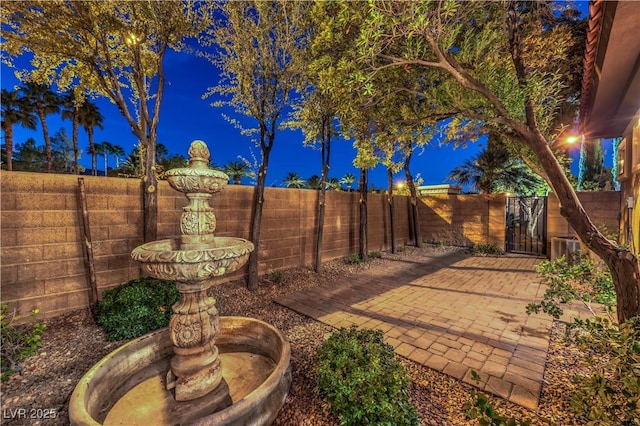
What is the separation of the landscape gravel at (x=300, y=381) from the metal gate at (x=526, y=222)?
21.0 feet

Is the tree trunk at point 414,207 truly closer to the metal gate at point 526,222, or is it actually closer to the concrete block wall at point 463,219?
the concrete block wall at point 463,219

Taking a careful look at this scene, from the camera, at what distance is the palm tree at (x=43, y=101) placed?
17219 millimetres

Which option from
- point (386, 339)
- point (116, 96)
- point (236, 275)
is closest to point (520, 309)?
point (386, 339)

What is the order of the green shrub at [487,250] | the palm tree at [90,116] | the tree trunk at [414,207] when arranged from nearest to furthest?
the green shrub at [487,250]
the tree trunk at [414,207]
the palm tree at [90,116]

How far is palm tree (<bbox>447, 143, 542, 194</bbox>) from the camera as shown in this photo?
1313 centimetres

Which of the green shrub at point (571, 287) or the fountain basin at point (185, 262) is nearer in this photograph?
the fountain basin at point (185, 262)

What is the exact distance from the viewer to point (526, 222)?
9.09m

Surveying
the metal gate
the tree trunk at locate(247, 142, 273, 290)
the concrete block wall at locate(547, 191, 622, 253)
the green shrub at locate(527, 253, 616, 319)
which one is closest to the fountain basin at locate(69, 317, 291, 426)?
the tree trunk at locate(247, 142, 273, 290)

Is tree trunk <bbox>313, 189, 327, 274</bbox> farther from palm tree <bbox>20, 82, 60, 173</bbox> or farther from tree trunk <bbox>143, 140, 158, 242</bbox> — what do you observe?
palm tree <bbox>20, 82, 60, 173</bbox>

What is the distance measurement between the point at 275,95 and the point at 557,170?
4.58 m

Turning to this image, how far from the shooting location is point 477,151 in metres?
14.3

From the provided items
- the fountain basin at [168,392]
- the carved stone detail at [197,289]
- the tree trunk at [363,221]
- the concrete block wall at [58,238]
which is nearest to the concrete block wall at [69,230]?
the concrete block wall at [58,238]

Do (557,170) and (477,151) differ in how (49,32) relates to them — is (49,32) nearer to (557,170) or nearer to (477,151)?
(557,170)

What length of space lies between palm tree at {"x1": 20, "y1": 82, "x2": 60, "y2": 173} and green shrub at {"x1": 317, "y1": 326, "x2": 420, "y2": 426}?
80.5ft
